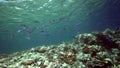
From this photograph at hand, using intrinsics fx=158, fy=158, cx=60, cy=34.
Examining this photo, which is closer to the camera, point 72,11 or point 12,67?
point 12,67

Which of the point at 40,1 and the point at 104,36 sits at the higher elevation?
the point at 40,1

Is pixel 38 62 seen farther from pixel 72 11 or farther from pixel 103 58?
pixel 72 11

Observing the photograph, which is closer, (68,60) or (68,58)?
(68,60)

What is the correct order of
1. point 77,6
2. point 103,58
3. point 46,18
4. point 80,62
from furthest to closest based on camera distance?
point 46,18
point 77,6
point 103,58
point 80,62

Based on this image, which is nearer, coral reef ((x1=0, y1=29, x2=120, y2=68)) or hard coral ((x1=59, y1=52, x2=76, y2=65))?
coral reef ((x1=0, y1=29, x2=120, y2=68))

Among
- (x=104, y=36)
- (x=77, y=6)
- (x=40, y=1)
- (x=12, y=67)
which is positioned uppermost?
(x=40, y=1)

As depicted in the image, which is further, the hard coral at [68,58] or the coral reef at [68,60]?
the hard coral at [68,58]

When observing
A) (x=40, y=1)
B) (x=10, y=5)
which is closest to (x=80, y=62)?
(x=40, y=1)

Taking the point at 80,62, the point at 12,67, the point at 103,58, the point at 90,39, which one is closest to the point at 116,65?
the point at 103,58

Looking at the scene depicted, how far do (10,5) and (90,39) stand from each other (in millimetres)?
16899

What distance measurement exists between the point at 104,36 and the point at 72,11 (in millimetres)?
20422

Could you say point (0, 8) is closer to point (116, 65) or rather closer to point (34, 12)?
point (34, 12)

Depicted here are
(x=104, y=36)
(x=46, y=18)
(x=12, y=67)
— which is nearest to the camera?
(x=12, y=67)

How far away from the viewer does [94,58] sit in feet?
25.3
